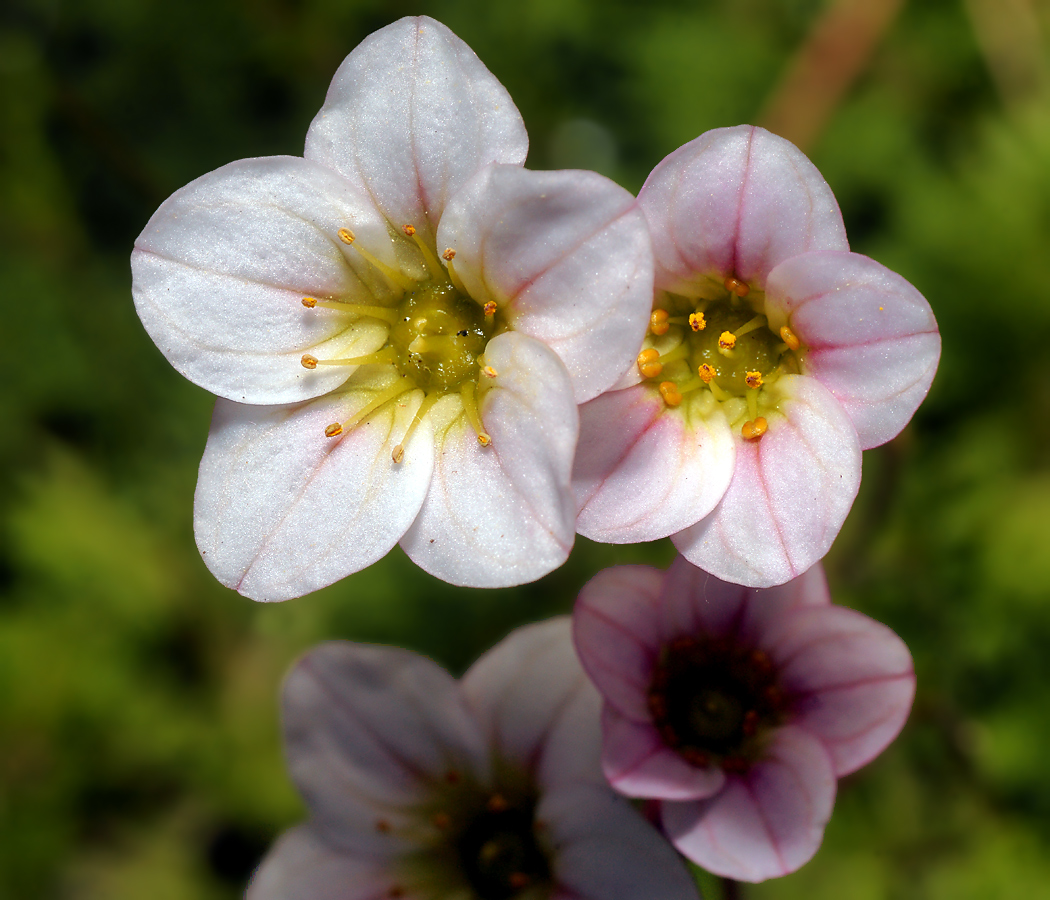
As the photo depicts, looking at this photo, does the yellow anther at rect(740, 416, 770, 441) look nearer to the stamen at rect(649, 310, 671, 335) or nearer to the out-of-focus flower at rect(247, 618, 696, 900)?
the stamen at rect(649, 310, 671, 335)

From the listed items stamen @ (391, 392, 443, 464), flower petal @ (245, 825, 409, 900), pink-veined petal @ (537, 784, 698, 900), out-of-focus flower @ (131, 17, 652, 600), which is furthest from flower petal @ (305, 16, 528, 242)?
flower petal @ (245, 825, 409, 900)

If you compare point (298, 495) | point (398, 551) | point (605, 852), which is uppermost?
point (298, 495)

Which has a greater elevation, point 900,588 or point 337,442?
point 337,442

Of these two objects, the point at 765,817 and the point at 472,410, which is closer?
the point at 765,817

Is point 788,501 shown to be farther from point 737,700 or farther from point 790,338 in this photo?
point 737,700

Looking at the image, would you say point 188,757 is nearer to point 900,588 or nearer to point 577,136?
point 900,588

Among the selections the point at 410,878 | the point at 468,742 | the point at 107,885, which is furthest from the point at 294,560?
the point at 107,885

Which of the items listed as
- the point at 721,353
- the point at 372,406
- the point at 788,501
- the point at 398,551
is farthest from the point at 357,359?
the point at 398,551
